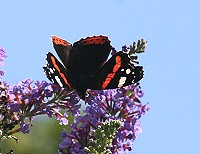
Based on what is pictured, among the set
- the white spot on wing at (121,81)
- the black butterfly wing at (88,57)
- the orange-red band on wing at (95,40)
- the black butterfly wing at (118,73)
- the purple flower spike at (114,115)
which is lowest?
the purple flower spike at (114,115)

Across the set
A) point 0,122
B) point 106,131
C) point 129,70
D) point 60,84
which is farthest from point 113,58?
point 106,131

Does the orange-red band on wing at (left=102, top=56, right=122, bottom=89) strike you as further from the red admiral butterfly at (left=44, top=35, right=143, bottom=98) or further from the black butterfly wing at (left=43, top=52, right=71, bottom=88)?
the black butterfly wing at (left=43, top=52, right=71, bottom=88)

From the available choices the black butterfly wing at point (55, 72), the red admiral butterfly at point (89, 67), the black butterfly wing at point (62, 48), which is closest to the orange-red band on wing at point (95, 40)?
the red admiral butterfly at point (89, 67)

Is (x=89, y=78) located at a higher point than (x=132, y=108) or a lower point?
higher

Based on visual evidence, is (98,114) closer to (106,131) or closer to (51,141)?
(106,131)

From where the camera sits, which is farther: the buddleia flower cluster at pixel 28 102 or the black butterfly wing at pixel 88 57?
the black butterfly wing at pixel 88 57

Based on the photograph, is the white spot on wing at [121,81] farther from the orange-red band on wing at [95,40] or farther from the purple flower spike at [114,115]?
the orange-red band on wing at [95,40]

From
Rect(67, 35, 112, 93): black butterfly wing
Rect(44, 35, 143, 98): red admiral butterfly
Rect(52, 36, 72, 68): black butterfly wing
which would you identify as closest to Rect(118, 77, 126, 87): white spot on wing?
Rect(44, 35, 143, 98): red admiral butterfly
